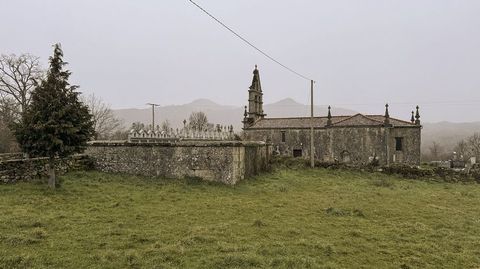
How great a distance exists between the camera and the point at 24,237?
8.09m

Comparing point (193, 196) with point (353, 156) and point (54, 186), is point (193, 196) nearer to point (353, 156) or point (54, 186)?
point (54, 186)

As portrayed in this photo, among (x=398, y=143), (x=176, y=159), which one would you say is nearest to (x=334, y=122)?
(x=398, y=143)

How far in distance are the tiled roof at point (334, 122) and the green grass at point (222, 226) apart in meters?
19.6

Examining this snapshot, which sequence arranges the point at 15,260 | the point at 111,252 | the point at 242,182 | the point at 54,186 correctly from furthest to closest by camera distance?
1. the point at 242,182
2. the point at 54,186
3. the point at 111,252
4. the point at 15,260

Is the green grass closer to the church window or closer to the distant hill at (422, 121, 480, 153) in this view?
the church window

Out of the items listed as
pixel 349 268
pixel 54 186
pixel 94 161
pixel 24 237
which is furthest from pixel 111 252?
pixel 94 161

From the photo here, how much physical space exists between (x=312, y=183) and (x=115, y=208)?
1199cm

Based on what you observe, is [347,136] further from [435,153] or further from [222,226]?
[435,153]

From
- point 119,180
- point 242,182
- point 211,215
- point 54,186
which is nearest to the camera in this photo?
point 211,215

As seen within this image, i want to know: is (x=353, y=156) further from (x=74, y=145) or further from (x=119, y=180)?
(x=74, y=145)

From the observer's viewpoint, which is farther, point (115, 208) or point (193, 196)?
point (193, 196)

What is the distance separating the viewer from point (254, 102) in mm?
43531

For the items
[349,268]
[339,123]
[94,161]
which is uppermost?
[339,123]

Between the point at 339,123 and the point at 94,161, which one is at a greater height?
the point at 339,123
